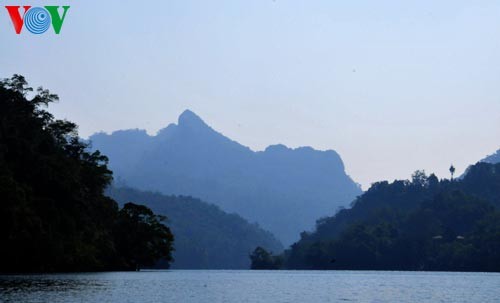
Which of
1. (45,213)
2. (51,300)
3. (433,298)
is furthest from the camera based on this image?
(45,213)

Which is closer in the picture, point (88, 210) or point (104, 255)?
point (88, 210)

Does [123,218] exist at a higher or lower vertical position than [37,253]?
higher

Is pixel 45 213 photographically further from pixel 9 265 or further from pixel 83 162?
pixel 83 162

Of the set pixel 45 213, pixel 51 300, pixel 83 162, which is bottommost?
pixel 51 300

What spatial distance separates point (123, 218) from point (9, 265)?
43.0m

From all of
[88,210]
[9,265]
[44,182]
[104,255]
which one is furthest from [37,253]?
[104,255]

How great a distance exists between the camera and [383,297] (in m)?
66.4

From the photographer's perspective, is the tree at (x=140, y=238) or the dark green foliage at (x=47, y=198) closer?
the dark green foliage at (x=47, y=198)

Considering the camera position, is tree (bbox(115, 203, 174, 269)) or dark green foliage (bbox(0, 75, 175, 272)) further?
tree (bbox(115, 203, 174, 269))

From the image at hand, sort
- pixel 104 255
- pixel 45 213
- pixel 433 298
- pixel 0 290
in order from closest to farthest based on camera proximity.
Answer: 1. pixel 0 290
2. pixel 433 298
3. pixel 45 213
4. pixel 104 255

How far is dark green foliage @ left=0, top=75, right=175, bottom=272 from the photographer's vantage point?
92.1 metres

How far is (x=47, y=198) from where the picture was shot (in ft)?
352

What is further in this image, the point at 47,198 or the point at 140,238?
the point at 140,238

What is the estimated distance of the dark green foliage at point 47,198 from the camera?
92062 millimetres
